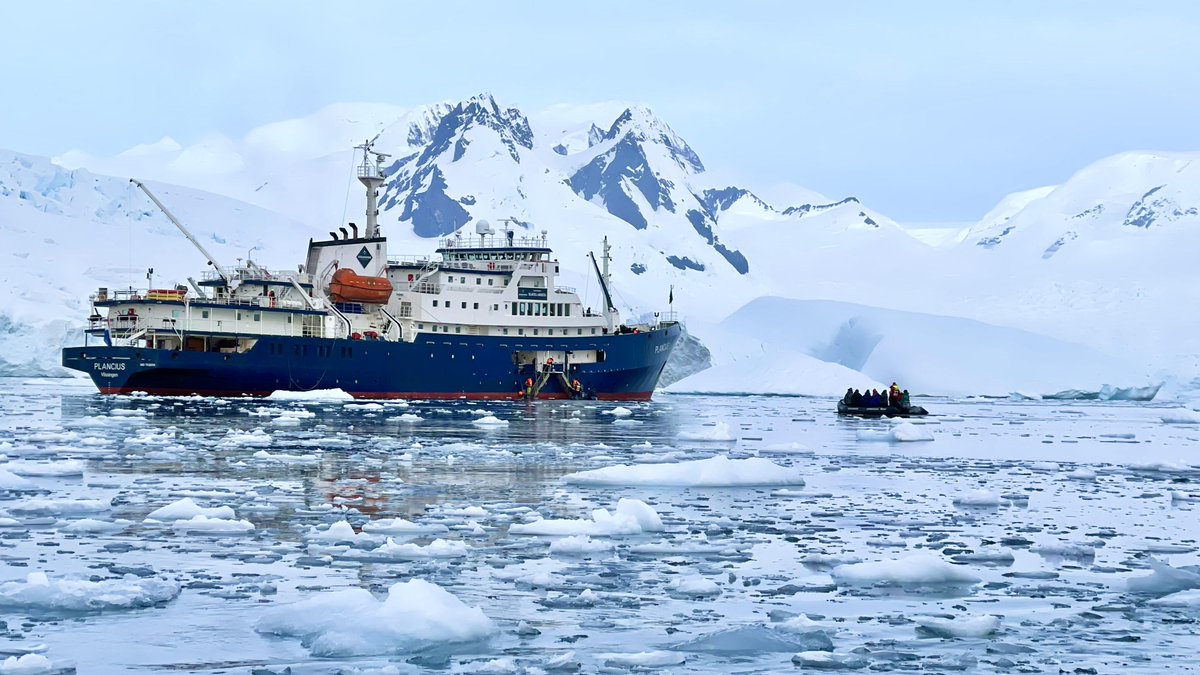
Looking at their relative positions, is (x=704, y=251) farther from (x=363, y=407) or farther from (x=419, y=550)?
(x=419, y=550)

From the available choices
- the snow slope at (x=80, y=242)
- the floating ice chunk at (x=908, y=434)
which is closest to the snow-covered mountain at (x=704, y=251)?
the snow slope at (x=80, y=242)

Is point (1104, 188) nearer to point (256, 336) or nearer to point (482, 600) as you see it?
point (256, 336)

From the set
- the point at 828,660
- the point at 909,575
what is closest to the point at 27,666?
the point at 828,660

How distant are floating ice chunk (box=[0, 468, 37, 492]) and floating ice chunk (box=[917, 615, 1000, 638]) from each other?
12548 mm

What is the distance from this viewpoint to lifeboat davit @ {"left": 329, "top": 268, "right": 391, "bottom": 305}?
5575 centimetres

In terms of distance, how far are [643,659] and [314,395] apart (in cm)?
4354

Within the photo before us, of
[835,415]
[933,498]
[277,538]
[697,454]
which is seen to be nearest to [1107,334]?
[835,415]

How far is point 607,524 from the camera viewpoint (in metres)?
15.1

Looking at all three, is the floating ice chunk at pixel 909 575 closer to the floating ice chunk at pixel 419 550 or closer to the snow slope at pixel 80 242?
the floating ice chunk at pixel 419 550

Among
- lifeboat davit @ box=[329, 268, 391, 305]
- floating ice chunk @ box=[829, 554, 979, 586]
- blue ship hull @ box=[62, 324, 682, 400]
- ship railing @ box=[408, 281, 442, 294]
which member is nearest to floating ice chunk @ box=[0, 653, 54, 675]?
floating ice chunk @ box=[829, 554, 979, 586]

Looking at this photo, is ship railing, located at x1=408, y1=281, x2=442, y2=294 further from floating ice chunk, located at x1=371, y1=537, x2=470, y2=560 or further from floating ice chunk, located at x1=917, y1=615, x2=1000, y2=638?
floating ice chunk, located at x1=917, y1=615, x2=1000, y2=638

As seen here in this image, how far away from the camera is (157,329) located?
5200cm

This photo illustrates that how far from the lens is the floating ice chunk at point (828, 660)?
9227mm

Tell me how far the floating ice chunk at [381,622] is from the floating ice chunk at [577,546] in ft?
11.4
